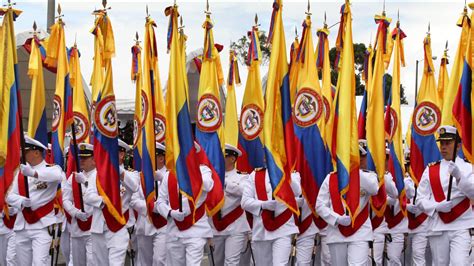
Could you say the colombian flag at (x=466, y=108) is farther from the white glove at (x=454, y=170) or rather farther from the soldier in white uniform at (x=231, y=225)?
the soldier in white uniform at (x=231, y=225)

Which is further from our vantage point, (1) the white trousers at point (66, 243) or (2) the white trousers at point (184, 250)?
(1) the white trousers at point (66, 243)

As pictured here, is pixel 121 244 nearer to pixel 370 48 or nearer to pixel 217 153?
pixel 217 153

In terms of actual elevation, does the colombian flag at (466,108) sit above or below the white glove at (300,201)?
above

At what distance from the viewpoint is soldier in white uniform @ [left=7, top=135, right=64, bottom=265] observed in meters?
11.0

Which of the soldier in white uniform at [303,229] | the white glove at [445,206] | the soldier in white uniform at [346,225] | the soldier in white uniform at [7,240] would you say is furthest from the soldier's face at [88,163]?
the white glove at [445,206]

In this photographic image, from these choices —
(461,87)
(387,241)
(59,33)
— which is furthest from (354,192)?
(59,33)

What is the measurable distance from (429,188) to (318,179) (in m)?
1.52

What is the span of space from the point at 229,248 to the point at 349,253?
2199 mm

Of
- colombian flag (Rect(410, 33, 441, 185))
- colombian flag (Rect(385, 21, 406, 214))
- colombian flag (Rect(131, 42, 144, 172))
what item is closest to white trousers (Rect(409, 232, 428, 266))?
colombian flag (Rect(385, 21, 406, 214))

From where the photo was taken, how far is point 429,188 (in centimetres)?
1062

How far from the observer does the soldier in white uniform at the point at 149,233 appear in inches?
468

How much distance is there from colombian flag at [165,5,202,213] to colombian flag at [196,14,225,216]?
1.92ft

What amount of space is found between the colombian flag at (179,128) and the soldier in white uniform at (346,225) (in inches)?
62.1

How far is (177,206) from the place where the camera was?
11.1 m
